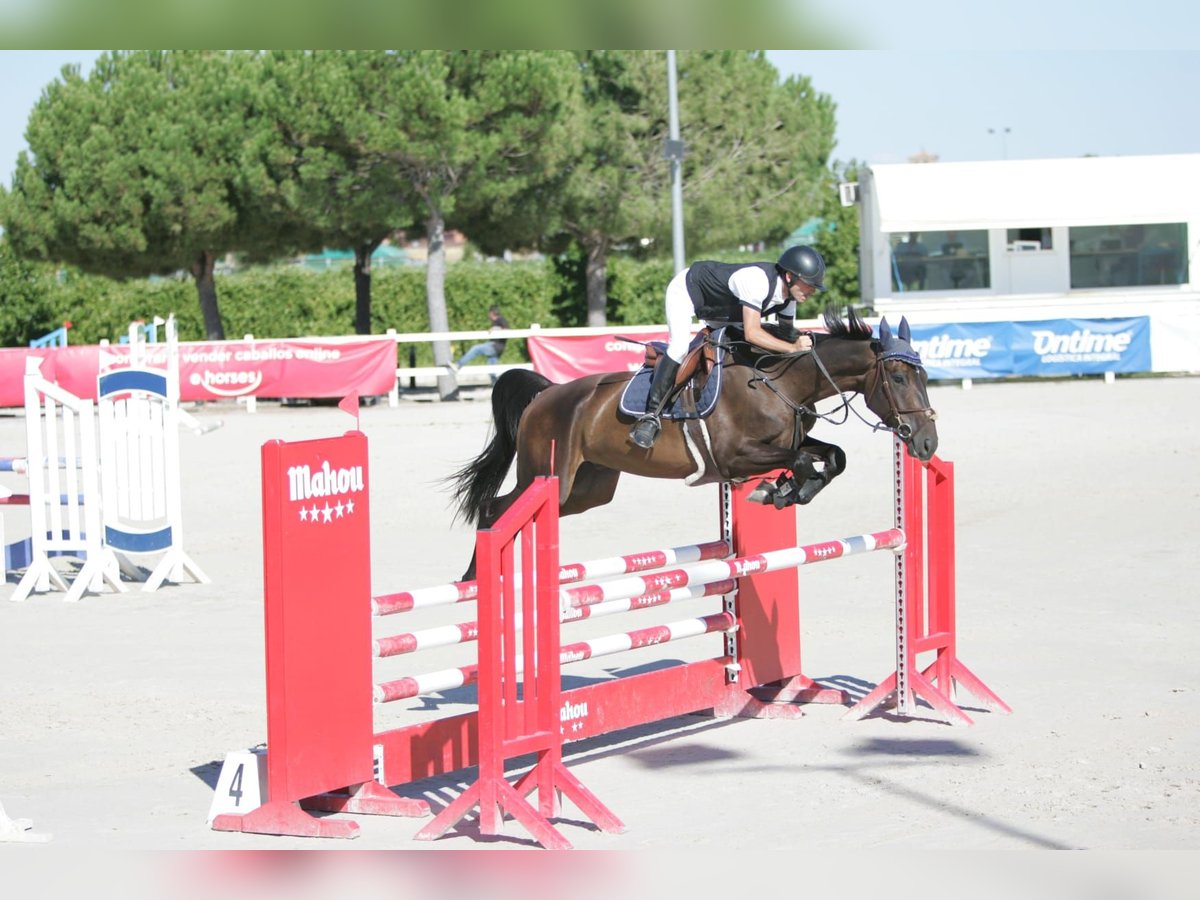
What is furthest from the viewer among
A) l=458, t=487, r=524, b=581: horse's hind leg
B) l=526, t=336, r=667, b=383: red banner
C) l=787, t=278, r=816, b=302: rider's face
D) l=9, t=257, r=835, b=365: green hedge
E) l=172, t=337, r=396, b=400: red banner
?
l=9, t=257, r=835, b=365: green hedge

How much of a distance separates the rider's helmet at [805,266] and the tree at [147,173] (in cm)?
2041

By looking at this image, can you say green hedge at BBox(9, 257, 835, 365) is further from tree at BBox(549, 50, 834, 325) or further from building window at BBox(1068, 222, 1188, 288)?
building window at BBox(1068, 222, 1188, 288)

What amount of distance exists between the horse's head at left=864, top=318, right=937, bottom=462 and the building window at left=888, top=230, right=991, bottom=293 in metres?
18.3

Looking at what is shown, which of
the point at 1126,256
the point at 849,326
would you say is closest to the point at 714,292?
the point at 849,326

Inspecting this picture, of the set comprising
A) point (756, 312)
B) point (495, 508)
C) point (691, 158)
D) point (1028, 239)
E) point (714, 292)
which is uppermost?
point (691, 158)

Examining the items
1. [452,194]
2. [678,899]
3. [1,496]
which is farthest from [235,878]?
[452,194]

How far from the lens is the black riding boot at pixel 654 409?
6.30 metres

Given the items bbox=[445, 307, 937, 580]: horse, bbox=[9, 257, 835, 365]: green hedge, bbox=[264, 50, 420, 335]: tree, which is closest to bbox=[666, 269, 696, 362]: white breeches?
bbox=[445, 307, 937, 580]: horse

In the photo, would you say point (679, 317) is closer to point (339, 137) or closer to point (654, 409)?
point (654, 409)

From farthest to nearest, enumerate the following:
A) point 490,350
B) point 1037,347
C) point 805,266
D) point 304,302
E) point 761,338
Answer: point 304,302
point 490,350
point 1037,347
point 761,338
point 805,266

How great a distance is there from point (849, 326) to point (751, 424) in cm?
61

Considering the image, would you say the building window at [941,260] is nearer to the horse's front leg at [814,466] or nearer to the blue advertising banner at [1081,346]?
the blue advertising banner at [1081,346]

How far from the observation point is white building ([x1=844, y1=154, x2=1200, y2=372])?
77.3ft

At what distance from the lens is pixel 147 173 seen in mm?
26562
